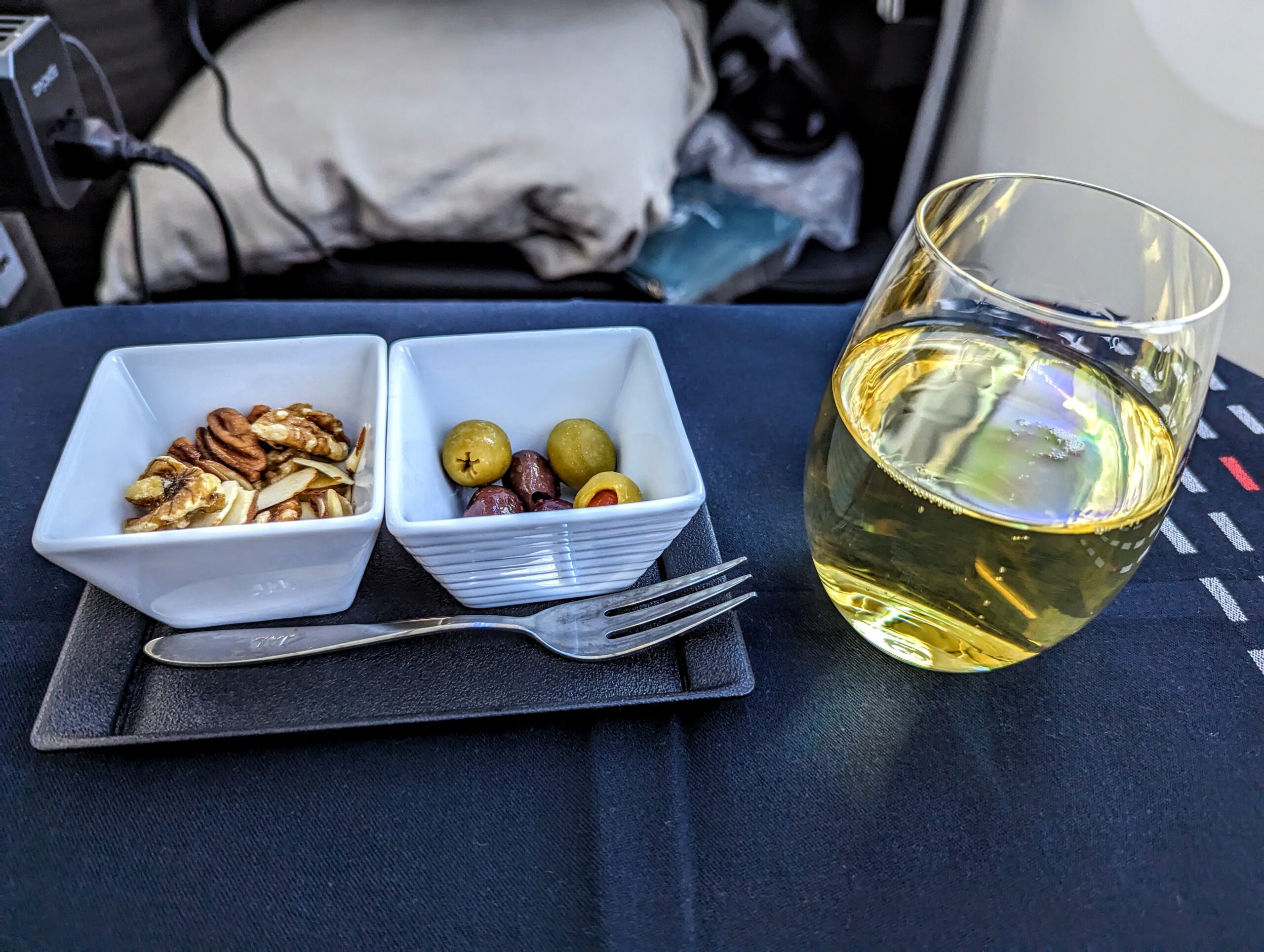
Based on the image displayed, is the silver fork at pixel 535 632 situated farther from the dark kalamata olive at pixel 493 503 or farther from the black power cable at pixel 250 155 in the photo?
the black power cable at pixel 250 155

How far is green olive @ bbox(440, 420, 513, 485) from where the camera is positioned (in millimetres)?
416

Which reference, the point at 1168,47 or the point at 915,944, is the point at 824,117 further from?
the point at 915,944

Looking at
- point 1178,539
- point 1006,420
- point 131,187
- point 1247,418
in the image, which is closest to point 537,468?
point 1006,420

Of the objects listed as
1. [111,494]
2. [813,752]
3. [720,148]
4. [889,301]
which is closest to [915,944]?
[813,752]

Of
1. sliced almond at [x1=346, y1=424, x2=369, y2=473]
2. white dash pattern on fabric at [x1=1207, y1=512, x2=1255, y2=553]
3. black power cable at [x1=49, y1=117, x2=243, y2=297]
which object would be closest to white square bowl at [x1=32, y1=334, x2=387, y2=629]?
sliced almond at [x1=346, y1=424, x2=369, y2=473]

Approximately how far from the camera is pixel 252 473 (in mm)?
402

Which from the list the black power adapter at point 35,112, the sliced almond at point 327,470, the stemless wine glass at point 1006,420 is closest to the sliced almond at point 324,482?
the sliced almond at point 327,470

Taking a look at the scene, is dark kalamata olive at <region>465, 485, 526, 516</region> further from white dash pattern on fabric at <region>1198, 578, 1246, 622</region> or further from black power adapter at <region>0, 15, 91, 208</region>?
black power adapter at <region>0, 15, 91, 208</region>

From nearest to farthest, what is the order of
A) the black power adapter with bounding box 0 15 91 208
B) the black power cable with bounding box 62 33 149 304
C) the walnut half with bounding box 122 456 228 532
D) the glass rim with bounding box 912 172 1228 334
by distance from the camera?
the glass rim with bounding box 912 172 1228 334 → the walnut half with bounding box 122 456 228 532 → the black power adapter with bounding box 0 15 91 208 → the black power cable with bounding box 62 33 149 304

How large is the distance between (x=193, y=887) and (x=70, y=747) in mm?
74

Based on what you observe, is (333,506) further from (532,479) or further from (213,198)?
(213,198)

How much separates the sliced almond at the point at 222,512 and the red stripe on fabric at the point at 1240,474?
53cm

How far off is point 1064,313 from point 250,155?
672 millimetres

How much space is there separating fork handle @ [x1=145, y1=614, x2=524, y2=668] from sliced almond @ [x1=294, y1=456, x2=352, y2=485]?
0.07m
